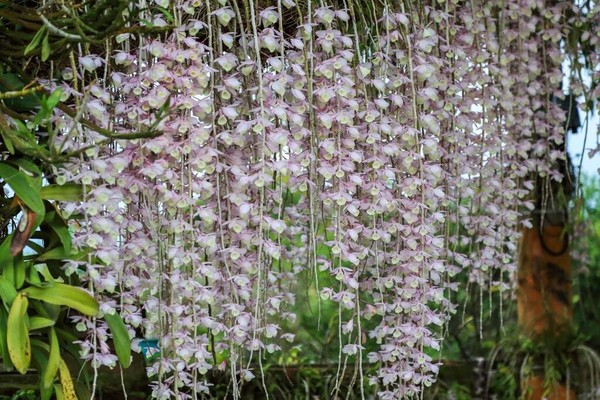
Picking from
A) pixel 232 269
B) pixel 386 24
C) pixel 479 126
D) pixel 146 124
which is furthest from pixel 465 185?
pixel 146 124

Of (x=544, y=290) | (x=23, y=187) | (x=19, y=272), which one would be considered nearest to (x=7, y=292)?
(x=19, y=272)

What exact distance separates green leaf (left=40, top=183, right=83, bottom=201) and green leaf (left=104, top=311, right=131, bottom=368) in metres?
0.21

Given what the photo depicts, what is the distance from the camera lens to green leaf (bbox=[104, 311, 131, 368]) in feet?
4.64

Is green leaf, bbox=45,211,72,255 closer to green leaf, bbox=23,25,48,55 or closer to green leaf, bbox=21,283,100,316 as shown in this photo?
green leaf, bbox=21,283,100,316

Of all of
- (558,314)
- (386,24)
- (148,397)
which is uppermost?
(386,24)

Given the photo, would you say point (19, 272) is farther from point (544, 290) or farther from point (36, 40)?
point (544, 290)

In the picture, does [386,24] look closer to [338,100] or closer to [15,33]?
[338,100]

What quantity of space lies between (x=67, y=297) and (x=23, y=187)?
186mm

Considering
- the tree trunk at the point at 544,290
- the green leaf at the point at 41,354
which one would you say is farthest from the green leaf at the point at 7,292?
the tree trunk at the point at 544,290

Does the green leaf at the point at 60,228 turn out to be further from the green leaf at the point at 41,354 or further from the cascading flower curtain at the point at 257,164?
the green leaf at the point at 41,354

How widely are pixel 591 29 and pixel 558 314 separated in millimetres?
909

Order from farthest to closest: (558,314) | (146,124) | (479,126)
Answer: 1. (558,314)
2. (479,126)
3. (146,124)

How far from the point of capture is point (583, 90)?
2.22 m

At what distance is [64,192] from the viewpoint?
136 cm
